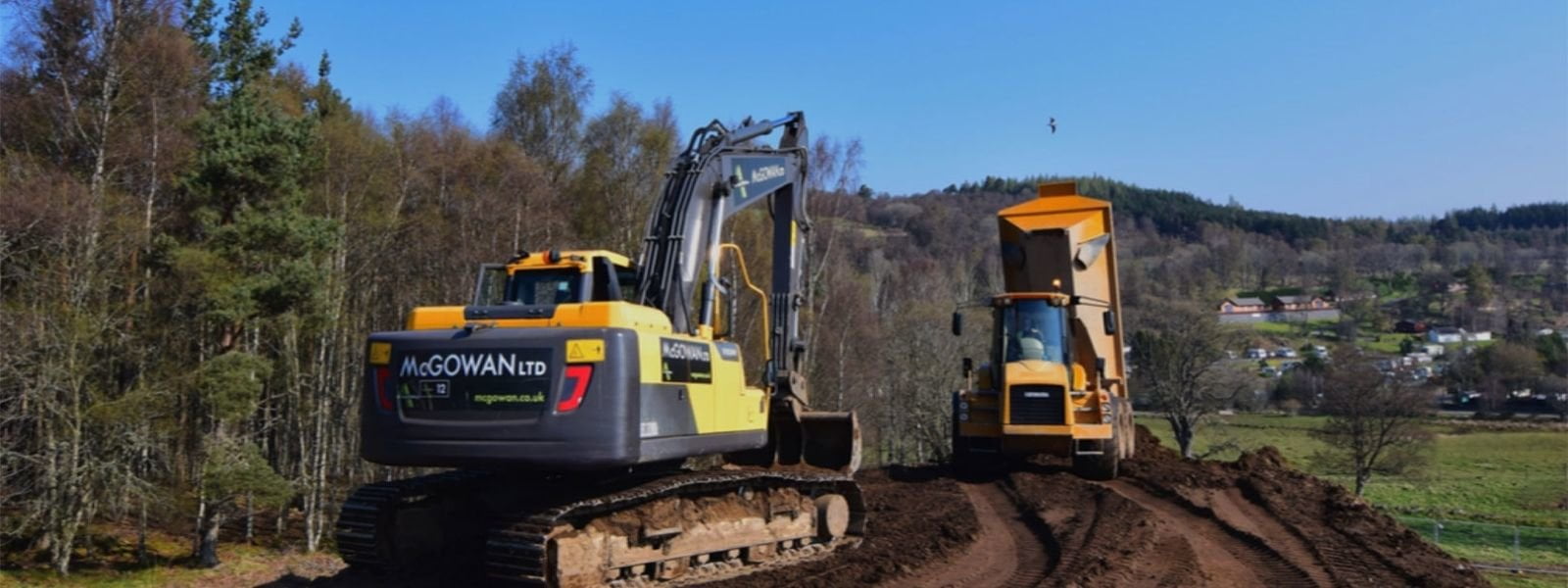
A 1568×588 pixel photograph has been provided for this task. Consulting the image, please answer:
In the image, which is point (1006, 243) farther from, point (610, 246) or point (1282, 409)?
point (1282, 409)

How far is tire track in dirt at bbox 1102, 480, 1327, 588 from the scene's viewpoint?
8281mm

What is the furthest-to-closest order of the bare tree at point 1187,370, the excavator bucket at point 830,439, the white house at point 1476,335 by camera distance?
1. the white house at point 1476,335
2. the bare tree at point 1187,370
3. the excavator bucket at point 830,439

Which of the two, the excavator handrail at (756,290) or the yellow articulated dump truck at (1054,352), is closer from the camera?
the excavator handrail at (756,290)

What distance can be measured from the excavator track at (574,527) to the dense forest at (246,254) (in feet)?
38.4

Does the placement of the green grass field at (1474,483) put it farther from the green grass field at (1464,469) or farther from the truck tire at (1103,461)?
the truck tire at (1103,461)

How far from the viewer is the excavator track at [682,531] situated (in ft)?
22.9

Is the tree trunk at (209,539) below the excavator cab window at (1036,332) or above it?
below

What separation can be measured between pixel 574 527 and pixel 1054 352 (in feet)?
27.2

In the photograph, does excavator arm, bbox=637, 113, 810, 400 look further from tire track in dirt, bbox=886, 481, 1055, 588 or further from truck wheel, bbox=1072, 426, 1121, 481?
truck wheel, bbox=1072, 426, 1121, 481

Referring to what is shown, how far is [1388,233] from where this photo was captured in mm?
100000

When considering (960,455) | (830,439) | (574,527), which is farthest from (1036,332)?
(574,527)

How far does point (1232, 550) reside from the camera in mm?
9391

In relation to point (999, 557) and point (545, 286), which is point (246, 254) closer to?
point (545, 286)

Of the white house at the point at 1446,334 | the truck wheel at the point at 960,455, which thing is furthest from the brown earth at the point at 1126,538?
the white house at the point at 1446,334
